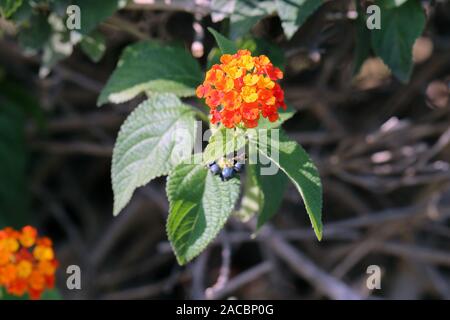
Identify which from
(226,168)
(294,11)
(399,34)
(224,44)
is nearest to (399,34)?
(399,34)

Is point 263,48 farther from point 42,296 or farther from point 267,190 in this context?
point 42,296

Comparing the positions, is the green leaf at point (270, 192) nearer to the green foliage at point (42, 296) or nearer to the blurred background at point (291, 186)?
the blurred background at point (291, 186)

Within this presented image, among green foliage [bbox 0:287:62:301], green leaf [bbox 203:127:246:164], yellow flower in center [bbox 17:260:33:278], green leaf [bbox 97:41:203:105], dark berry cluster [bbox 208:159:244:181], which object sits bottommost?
green foliage [bbox 0:287:62:301]

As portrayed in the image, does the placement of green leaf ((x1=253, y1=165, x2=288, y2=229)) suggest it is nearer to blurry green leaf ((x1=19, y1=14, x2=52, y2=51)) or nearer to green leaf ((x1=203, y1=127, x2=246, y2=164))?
green leaf ((x1=203, y1=127, x2=246, y2=164))

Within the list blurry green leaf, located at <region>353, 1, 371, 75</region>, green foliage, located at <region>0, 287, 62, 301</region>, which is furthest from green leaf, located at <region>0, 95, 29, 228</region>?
blurry green leaf, located at <region>353, 1, 371, 75</region>

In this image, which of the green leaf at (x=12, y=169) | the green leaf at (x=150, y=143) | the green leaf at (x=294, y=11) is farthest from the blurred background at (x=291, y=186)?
the green leaf at (x=150, y=143)
